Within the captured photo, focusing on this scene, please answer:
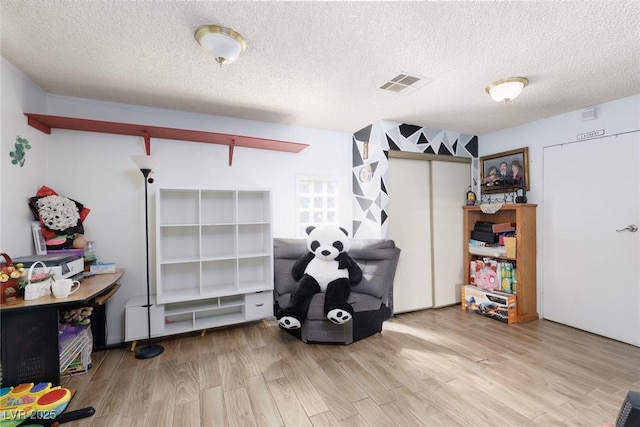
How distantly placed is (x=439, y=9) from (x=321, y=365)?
252cm

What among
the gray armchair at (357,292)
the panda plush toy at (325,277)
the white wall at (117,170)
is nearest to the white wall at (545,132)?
the gray armchair at (357,292)

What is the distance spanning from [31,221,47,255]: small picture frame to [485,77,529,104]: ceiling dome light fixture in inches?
153

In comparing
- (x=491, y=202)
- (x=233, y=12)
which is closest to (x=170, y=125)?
(x=233, y=12)

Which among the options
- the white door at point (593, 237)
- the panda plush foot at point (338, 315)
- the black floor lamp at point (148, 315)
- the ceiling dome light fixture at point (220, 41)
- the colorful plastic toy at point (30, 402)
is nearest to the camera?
the colorful plastic toy at point (30, 402)

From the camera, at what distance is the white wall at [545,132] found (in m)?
2.64

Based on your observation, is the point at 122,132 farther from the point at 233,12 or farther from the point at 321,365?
the point at 321,365

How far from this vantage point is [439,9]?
1476mm

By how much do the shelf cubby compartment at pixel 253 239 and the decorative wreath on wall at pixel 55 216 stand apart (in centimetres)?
143

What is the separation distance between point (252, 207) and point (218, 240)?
20.4 inches

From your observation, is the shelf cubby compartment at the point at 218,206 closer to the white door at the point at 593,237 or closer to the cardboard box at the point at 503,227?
the cardboard box at the point at 503,227

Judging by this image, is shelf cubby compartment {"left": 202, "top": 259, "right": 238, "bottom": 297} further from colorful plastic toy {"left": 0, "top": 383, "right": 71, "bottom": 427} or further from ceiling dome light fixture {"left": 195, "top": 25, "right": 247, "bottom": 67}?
ceiling dome light fixture {"left": 195, "top": 25, "right": 247, "bottom": 67}

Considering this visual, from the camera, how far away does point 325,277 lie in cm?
281

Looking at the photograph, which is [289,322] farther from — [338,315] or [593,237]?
[593,237]

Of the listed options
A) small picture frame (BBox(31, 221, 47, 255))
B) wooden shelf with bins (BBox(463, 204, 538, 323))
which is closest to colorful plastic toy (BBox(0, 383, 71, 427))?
small picture frame (BBox(31, 221, 47, 255))
